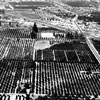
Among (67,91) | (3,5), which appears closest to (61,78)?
(67,91)

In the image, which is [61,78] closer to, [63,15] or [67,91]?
[67,91]

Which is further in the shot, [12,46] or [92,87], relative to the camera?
[12,46]

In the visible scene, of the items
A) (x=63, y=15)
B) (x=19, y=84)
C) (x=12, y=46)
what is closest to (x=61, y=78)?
(x=19, y=84)

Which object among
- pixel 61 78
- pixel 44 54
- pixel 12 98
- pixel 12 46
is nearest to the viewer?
pixel 12 98

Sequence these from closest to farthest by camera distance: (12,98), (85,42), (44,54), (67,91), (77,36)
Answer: (12,98), (67,91), (44,54), (85,42), (77,36)

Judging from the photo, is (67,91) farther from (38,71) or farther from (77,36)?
(77,36)

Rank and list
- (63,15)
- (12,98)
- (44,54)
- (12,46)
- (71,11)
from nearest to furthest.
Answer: (12,98) < (44,54) < (12,46) < (63,15) < (71,11)

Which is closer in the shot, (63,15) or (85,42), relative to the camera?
(85,42)

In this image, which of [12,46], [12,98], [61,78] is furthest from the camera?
[12,46]
